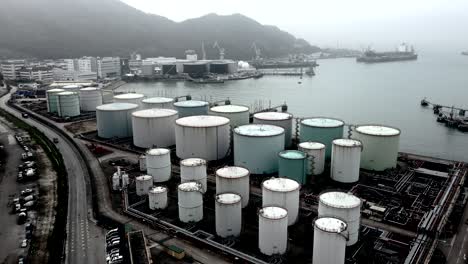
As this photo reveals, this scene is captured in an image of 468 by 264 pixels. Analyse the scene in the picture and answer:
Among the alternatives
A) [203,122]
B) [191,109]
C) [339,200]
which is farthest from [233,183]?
[191,109]

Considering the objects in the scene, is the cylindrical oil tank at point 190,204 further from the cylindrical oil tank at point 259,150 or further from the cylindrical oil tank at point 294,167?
the cylindrical oil tank at point 259,150

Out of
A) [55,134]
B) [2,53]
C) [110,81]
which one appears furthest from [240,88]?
[2,53]

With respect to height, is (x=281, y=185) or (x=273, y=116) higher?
(x=273, y=116)

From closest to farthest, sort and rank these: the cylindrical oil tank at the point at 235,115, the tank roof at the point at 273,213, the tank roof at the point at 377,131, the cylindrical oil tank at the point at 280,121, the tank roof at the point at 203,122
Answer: the tank roof at the point at 273,213 → the tank roof at the point at 377,131 → the tank roof at the point at 203,122 → the cylindrical oil tank at the point at 280,121 → the cylindrical oil tank at the point at 235,115

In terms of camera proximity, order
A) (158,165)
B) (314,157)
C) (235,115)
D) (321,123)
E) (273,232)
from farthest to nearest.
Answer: (235,115) < (321,123) < (314,157) < (158,165) < (273,232)

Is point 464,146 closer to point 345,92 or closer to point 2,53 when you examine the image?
point 345,92

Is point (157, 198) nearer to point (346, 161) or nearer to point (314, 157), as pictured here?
point (314, 157)

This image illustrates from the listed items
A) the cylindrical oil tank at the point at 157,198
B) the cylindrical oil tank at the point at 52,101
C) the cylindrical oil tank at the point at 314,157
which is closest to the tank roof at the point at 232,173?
the cylindrical oil tank at the point at 157,198
